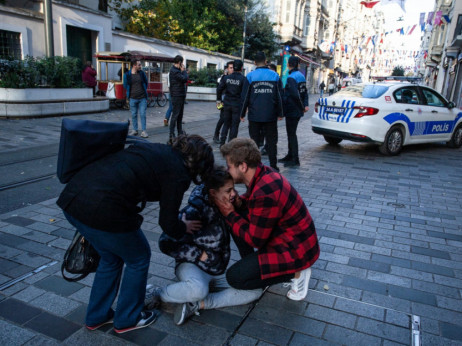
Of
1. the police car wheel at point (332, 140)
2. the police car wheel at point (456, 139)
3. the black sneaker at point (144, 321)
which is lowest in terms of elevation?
the black sneaker at point (144, 321)

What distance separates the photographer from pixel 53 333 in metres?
2.41

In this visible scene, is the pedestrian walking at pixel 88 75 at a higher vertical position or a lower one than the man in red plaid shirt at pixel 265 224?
higher

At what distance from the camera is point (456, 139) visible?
10.4m

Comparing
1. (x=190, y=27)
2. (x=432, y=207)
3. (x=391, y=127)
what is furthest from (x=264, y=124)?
(x=190, y=27)

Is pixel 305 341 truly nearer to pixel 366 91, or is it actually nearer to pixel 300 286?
pixel 300 286

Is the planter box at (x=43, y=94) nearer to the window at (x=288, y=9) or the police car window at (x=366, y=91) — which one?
the police car window at (x=366, y=91)

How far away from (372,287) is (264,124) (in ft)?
12.9

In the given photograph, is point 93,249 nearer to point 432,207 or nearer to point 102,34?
point 432,207

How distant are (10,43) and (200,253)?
15.2 metres

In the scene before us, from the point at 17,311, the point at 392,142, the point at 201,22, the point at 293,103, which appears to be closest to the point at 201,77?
the point at 201,22

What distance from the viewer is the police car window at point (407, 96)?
8.64 m

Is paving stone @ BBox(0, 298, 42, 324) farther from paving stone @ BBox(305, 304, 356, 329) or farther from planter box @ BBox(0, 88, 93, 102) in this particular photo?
planter box @ BBox(0, 88, 93, 102)

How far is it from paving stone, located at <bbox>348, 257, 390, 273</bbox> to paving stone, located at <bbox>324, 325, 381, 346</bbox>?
3.49 ft

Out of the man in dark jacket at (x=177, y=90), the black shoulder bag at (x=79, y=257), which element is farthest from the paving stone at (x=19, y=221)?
the man in dark jacket at (x=177, y=90)
